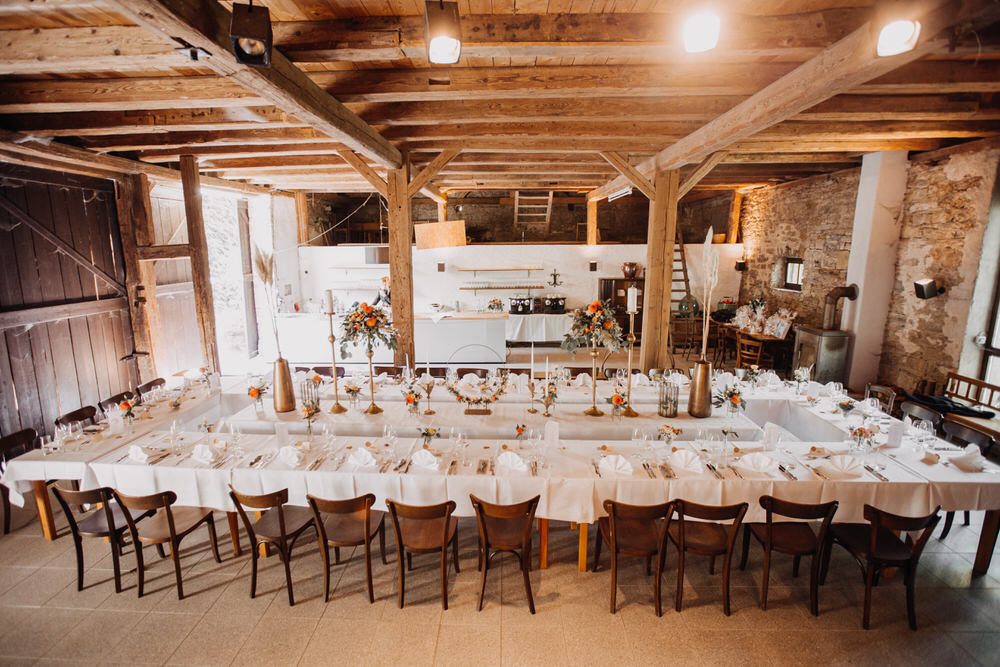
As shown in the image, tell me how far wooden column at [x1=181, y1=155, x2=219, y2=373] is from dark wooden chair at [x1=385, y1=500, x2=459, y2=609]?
495 centimetres

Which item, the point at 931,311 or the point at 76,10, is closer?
the point at 76,10

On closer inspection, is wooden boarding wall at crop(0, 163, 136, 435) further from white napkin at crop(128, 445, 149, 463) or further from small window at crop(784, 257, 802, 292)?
small window at crop(784, 257, 802, 292)

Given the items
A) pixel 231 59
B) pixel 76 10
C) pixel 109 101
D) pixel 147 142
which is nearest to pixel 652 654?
pixel 231 59

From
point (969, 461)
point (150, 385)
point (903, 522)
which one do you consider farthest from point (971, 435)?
point (150, 385)

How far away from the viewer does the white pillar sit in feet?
22.6

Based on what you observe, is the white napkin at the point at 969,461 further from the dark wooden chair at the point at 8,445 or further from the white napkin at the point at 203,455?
the dark wooden chair at the point at 8,445

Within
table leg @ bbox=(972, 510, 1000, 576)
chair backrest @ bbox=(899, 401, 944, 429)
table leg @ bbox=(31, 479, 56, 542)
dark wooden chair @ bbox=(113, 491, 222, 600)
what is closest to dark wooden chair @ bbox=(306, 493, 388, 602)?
dark wooden chair @ bbox=(113, 491, 222, 600)

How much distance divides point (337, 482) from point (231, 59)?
9.06ft

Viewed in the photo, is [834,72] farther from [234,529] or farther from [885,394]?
[234,529]

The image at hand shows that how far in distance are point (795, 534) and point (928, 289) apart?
202 inches

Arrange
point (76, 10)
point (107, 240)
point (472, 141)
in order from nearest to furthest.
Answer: point (76, 10), point (472, 141), point (107, 240)

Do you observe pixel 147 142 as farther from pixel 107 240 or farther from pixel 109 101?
pixel 109 101

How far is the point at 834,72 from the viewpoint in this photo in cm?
298

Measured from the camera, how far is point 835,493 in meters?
3.28
